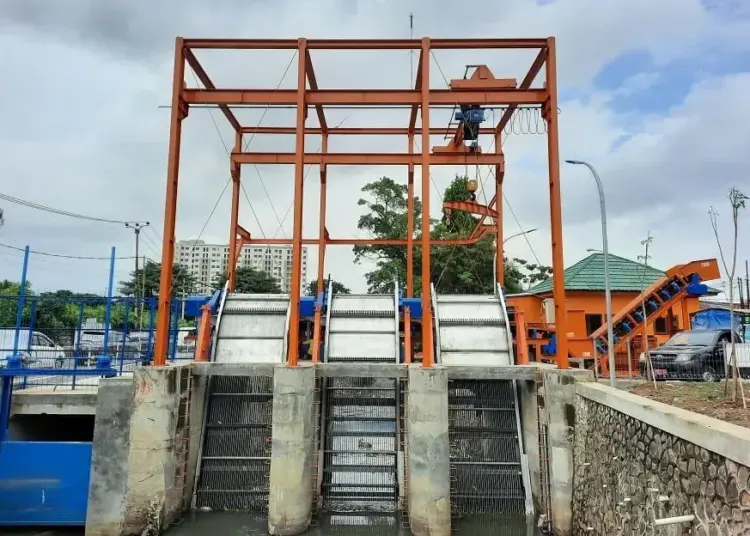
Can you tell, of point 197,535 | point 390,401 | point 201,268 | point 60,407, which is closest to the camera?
point 197,535

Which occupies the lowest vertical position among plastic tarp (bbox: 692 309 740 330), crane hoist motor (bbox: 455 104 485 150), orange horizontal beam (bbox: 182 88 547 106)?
plastic tarp (bbox: 692 309 740 330)

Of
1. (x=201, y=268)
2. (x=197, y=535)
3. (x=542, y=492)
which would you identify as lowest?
(x=197, y=535)

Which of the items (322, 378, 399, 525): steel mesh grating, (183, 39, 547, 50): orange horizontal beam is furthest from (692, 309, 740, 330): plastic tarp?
(322, 378, 399, 525): steel mesh grating

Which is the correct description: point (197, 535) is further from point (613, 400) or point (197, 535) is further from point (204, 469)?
point (613, 400)

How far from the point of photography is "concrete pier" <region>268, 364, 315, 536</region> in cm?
842

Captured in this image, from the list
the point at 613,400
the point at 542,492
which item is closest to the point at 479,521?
the point at 542,492

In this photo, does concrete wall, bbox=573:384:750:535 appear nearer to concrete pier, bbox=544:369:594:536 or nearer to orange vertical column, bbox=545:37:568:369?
concrete pier, bbox=544:369:594:536

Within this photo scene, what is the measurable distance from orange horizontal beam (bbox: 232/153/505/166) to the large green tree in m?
12.4

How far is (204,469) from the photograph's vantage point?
33.0 feet

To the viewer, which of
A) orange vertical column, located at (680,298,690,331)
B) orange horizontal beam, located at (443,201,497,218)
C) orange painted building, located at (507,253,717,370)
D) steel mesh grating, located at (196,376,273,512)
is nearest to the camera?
steel mesh grating, located at (196,376,273,512)

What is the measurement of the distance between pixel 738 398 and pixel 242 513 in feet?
28.0

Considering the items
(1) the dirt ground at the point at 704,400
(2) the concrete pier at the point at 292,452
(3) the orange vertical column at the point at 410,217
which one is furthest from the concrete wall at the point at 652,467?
(3) the orange vertical column at the point at 410,217

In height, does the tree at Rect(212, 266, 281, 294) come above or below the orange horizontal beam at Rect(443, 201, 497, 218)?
above

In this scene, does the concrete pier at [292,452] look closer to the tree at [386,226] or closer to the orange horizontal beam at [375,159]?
the orange horizontal beam at [375,159]
